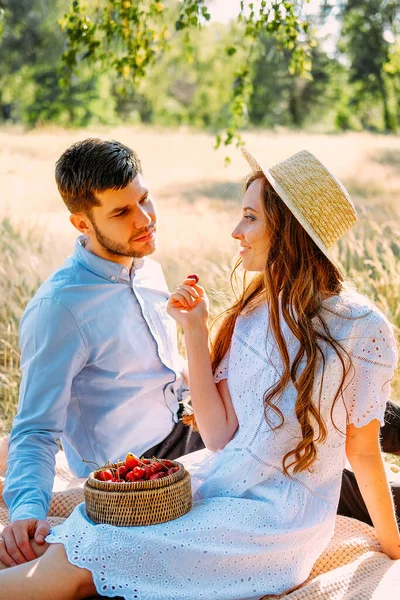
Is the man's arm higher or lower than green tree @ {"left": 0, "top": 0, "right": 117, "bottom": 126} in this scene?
higher

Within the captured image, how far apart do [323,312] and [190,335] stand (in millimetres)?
454

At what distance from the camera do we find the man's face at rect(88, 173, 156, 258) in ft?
10.7

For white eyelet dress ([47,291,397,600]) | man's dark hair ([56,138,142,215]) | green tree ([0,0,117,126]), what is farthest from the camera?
green tree ([0,0,117,126])

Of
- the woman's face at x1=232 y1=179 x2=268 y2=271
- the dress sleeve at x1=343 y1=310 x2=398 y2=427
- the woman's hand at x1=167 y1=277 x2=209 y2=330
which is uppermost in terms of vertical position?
the woman's face at x1=232 y1=179 x2=268 y2=271

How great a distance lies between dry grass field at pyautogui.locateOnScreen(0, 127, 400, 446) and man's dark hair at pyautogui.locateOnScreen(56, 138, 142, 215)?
2.23ft

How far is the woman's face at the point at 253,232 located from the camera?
2781mm

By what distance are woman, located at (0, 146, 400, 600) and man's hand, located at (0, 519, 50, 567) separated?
5 cm

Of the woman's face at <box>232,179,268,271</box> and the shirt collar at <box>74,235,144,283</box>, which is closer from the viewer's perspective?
the woman's face at <box>232,179,268,271</box>

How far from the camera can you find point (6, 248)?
5.98m

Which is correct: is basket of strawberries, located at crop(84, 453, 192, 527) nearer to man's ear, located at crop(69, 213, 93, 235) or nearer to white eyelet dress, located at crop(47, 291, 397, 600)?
white eyelet dress, located at crop(47, 291, 397, 600)

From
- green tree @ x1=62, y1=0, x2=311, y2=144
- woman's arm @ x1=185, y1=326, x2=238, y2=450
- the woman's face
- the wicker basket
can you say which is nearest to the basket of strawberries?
the wicker basket

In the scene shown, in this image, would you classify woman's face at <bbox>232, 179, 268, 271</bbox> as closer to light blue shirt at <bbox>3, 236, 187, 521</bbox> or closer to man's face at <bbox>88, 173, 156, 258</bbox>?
man's face at <bbox>88, 173, 156, 258</bbox>

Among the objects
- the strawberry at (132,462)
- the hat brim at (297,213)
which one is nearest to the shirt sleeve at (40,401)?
the strawberry at (132,462)

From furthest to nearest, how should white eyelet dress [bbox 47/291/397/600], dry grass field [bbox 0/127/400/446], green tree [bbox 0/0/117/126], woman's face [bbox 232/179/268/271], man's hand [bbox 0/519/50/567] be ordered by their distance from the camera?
green tree [bbox 0/0/117/126], dry grass field [bbox 0/127/400/446], woman's face [bbox 232/179/268/271], man's hand [bbox 0/519/50/567], white eyelet dress [bbox 47/291/397/600]
